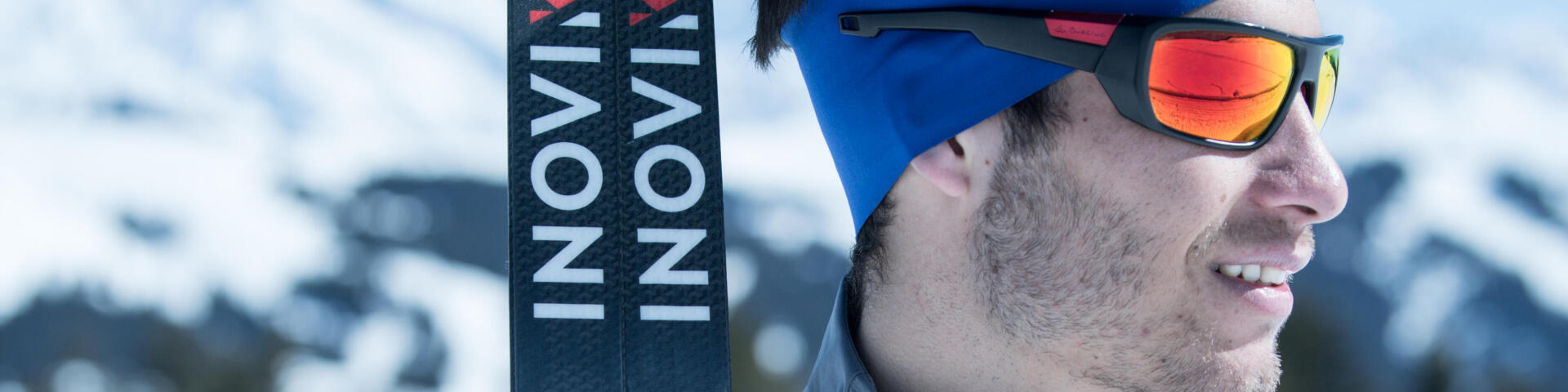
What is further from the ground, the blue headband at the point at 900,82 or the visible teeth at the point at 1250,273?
the blue headband at the point at 900,82

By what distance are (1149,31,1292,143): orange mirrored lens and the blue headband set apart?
0.05 metres

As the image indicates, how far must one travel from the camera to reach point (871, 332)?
1707 millimetres

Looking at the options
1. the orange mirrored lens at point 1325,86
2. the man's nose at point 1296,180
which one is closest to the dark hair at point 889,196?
the man's nose at point 1296,180

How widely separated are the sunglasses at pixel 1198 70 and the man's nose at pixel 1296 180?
0.02 metres

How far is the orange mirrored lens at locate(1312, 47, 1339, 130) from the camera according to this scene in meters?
1.52

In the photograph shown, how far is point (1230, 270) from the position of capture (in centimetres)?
142

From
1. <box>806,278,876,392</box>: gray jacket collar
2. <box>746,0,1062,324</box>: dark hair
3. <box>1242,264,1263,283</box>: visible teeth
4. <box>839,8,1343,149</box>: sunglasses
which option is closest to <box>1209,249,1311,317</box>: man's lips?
<box>1242,264,1263,283</box>: visible teeth

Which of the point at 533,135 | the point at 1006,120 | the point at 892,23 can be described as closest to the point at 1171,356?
the point at 1006,120

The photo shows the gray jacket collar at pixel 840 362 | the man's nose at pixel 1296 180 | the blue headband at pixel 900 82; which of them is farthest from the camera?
the gray jacket collar at pixel 840 362

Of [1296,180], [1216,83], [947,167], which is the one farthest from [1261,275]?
[947,167]

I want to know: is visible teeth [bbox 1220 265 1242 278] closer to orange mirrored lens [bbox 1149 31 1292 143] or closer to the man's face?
the man's face

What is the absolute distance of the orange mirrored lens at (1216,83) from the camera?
1.38m

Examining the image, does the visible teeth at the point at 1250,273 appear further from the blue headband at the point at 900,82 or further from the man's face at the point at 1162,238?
the blue headband at the point at 900,82

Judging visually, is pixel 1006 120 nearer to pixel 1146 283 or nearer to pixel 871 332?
pixel 1146 283
